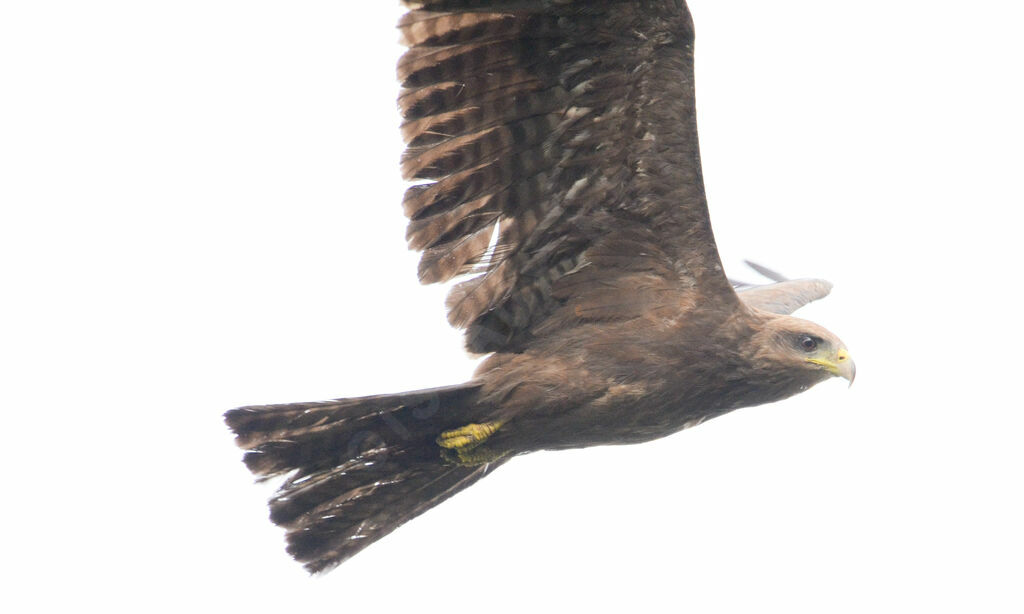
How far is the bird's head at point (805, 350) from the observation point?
765 centimetres

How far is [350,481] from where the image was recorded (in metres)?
7.85

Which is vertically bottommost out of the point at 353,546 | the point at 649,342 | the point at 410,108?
the point at 353,546

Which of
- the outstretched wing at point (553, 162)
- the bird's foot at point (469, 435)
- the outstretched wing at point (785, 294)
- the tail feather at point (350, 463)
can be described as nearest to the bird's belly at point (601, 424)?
the bird's foot at point (469, 435)

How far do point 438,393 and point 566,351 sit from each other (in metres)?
0.74

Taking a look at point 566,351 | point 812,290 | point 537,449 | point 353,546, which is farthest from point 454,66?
point 812,290

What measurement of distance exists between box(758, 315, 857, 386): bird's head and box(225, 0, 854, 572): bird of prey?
12 mm

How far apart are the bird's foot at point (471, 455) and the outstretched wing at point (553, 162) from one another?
56cm

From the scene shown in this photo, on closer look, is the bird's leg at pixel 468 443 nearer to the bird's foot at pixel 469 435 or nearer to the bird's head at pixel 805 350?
the bird's foot at pixel 469 435

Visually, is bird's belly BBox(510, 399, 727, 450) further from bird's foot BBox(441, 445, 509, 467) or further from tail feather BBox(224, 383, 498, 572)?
tail feather BBox(224, 383, 498, 572)

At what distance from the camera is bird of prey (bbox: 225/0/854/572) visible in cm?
698

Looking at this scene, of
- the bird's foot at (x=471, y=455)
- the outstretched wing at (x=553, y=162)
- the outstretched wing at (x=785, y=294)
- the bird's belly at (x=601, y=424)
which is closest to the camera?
the outstretched wing at (x=553, y=162)

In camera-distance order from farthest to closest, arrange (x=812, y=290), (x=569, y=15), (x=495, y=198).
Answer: (x=812, y=290) < (x=495, y=198) < (x=569, y=15)

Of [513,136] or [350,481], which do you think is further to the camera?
[350,481]

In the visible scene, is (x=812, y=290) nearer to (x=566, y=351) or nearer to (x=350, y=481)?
(x=566, y=351)
